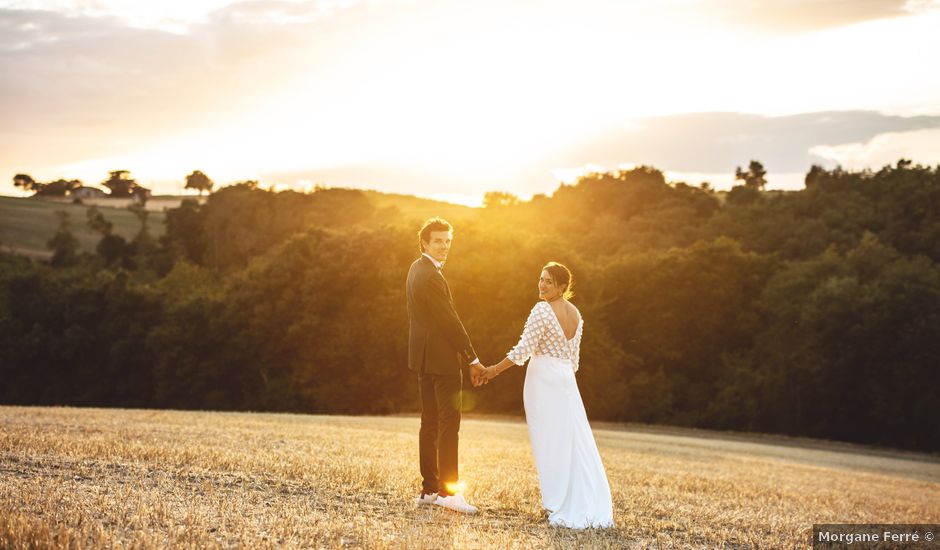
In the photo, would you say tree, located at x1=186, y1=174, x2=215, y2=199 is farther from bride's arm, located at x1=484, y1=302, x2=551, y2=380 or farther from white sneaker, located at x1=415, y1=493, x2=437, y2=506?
bride's arm, located at x1=484, y1=302, x2=551, y2=380

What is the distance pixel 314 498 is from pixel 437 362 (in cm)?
197

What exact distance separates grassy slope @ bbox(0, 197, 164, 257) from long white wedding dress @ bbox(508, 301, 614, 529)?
92.3 metres

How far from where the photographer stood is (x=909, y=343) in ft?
151

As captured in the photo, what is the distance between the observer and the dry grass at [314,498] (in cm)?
704

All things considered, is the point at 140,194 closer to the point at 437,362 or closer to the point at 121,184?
the point at 121,184

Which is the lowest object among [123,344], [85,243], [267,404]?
[267,404]

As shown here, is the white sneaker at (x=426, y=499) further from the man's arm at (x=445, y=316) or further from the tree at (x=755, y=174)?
the tree at (x=755, y=174)

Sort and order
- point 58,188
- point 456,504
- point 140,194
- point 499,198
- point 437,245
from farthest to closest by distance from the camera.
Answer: point 58,188 < point 140,194 < point 499,198 < point 437,245 < point 456,504

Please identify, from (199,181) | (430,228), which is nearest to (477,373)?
(430,228)

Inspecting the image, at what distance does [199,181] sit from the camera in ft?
510

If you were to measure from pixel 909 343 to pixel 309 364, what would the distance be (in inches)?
1329

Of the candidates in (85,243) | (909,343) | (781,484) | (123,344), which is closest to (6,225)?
(85,243)

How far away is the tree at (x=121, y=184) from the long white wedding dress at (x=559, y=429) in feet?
490

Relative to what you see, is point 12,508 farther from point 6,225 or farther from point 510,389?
point 6,225
